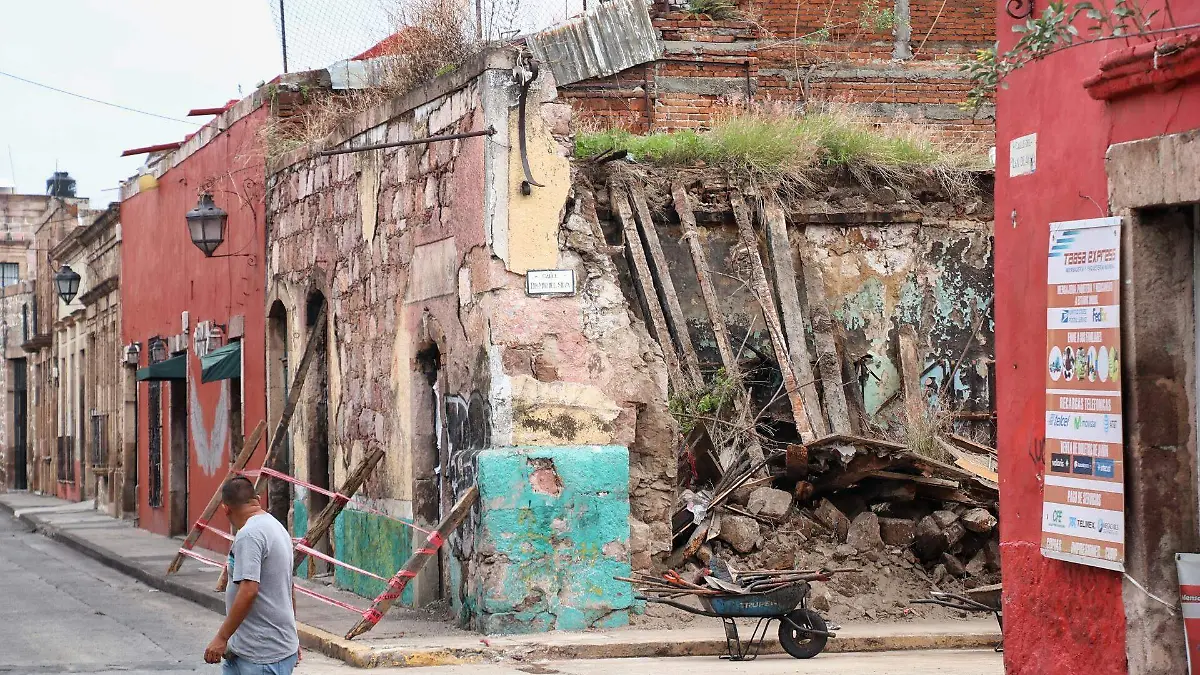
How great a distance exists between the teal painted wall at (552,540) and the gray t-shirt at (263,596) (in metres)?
4.40

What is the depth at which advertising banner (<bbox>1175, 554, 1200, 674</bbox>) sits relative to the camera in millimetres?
6785

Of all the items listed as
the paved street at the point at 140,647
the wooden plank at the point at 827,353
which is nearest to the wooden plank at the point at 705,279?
the wooden plank at the point at 827,353

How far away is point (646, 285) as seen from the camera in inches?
521

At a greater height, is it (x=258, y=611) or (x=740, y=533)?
(x=258, y=611)

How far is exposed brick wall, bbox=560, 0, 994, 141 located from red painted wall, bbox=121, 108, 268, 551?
4.02m

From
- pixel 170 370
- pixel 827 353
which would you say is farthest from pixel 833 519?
pixel 170 370

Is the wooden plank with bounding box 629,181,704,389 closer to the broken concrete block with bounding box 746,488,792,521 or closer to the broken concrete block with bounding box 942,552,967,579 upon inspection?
the broken concrete block with bounding box 746,488,792,521

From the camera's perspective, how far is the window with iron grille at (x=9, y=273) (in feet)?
166

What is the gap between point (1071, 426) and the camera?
7340 millimetres

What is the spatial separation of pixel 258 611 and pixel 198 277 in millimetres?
15024

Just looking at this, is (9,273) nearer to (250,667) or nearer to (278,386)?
(278,386)

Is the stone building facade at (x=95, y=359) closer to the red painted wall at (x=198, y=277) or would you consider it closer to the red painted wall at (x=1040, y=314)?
the red painted wall at (x=198, y=277)

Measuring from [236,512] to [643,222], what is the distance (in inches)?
278

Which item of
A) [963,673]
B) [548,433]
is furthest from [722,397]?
[963,673]
